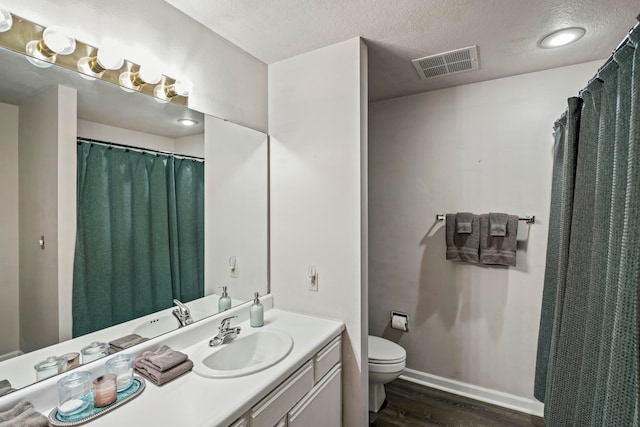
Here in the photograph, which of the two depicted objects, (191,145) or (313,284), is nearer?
(191,145)

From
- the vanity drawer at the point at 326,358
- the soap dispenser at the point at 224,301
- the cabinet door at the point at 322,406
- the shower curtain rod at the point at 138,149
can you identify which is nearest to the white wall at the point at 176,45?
the shower curtain rod at the point at 138,149

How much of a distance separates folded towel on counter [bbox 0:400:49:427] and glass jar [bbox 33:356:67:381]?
10cm

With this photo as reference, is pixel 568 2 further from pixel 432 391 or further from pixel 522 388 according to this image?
pixel 432 391

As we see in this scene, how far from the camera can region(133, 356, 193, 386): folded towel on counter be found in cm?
113

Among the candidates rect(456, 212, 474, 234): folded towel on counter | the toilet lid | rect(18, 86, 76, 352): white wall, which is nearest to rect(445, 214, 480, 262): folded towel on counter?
rect(456, 212, 474, 234): folded towel on counter

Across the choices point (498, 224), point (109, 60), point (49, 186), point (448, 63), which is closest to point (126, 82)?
point (109, 60)

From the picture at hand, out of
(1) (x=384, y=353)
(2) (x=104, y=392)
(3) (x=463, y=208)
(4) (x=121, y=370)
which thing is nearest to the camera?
(2) (x=104, y=392)

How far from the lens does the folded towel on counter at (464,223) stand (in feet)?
7.38

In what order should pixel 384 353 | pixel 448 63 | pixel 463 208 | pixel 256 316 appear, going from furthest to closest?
pixel 463 208, pixel 384 353, pixel 448 63, pixel 256 316

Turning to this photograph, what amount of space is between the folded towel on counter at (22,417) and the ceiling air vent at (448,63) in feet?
8.05

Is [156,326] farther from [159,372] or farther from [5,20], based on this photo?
[5,20]

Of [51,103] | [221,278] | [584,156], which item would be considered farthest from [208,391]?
[584,156]

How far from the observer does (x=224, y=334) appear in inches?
58.9

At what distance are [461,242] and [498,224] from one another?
0.95ft
